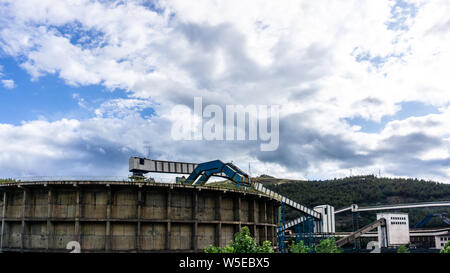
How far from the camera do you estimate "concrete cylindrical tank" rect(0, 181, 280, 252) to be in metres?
30.6

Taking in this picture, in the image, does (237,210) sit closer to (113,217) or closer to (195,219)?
(195,219)

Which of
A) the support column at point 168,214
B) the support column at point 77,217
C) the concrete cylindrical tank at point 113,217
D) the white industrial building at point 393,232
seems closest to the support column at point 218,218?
the concrete cylindrical tank at point 113,217

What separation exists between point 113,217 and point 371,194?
4921 inches

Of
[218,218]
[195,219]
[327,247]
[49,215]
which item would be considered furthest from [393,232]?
[49,215]

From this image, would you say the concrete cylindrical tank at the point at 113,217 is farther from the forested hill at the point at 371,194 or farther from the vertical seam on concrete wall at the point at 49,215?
the forested hill at the point at 371,194

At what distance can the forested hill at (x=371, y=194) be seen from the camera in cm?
12504

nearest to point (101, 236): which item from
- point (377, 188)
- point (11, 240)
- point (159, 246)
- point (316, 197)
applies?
point (159, 246)

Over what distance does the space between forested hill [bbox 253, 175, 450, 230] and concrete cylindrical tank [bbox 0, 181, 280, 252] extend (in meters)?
94.8

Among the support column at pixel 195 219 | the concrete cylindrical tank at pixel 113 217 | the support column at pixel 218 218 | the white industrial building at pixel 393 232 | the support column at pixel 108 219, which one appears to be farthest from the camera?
the white industrial building at pixel 393 232

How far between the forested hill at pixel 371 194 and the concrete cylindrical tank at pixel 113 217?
94818 millimetres

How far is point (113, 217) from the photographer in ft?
101
